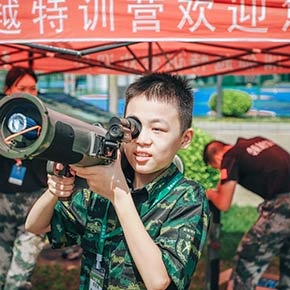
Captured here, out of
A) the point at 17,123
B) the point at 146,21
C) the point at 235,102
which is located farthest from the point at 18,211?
the point at 235,102

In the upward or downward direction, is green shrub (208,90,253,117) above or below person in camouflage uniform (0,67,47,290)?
below

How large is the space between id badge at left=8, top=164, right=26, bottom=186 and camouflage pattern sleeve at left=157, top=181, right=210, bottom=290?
1894 millimetres

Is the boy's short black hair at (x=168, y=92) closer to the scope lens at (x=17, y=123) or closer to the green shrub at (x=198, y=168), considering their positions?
the scope lens at (x=17, y=123)

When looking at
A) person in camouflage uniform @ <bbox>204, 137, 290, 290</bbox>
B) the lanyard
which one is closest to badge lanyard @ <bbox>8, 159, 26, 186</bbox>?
person in camouflage uniform @ <bbox>204, 137, 290, 290</bbox>

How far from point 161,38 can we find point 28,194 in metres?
1.44

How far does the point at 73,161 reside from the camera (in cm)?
142

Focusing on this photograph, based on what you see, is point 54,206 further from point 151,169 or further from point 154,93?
point 154,93

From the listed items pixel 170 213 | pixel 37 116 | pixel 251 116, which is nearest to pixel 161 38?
pixel 170 213

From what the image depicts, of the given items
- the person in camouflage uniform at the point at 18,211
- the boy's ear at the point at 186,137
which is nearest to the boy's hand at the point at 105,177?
the boy's ear at the point at 186,137

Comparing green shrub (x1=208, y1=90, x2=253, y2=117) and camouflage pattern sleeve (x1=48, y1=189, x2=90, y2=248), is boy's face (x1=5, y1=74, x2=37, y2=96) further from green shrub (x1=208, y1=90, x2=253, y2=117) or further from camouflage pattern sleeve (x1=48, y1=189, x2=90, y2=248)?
green shrub (x1=208, y1=90, x2=253, y2=117)

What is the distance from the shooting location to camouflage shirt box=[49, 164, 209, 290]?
159 cm

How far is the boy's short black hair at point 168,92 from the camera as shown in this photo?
1.66 metres

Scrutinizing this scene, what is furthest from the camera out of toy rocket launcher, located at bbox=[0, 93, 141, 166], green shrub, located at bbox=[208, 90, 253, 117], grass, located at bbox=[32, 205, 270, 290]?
green shrub, located at bbox=[208, 90, 253, 117]

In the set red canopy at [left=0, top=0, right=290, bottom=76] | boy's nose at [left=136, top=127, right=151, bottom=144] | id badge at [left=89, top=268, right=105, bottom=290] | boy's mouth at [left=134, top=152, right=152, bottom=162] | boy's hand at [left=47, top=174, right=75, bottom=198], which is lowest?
id badge at [left=89, top=268, right=105, bottom=290]
